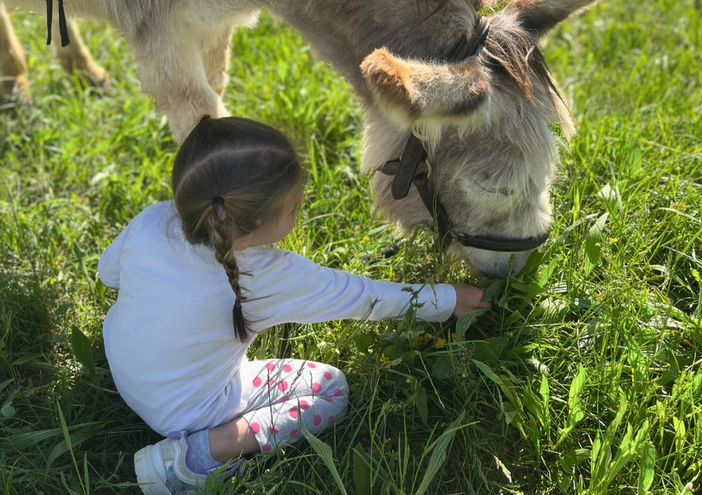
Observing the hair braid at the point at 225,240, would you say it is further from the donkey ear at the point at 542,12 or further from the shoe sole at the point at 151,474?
the donkey ear at the point at 542,12

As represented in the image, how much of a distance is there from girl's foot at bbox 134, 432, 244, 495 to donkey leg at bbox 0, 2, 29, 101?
318 centimetres

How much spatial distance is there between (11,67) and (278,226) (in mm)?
3288

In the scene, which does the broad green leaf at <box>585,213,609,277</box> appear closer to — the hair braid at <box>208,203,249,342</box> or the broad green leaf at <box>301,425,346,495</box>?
the broad green leaf at <box>301,425,346,495</box>

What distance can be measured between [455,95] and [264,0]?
3.78ft

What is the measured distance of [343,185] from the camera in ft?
11.2

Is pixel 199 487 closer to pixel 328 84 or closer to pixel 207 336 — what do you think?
pixel 207 336

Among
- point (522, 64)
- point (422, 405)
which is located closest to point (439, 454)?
point (422, 405)

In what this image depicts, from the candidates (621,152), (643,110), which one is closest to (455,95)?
(621,152)

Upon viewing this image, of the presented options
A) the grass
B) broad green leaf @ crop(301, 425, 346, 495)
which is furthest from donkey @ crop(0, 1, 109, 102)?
broad green leaf @ crop(301, 425, 346, 495)

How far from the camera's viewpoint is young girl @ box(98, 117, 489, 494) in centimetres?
193

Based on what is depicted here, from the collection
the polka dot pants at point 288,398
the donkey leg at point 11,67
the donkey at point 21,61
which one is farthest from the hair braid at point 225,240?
the donkey leg at point 11,67

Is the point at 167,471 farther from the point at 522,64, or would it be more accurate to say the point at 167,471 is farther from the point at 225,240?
the point at 522,64

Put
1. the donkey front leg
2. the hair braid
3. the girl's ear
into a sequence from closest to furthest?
the hair braid < the girl's ear < the donkey front leg

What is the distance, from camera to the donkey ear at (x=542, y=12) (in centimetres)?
222
